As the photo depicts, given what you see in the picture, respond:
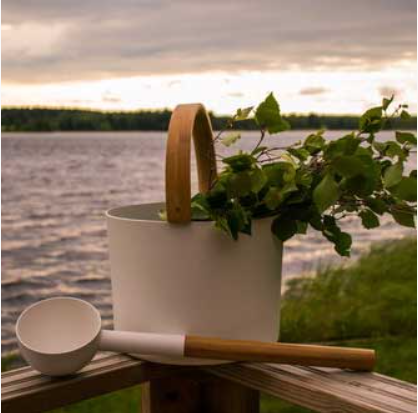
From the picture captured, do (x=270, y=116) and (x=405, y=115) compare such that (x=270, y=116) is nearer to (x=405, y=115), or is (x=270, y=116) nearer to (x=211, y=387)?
(x=405, y=115)

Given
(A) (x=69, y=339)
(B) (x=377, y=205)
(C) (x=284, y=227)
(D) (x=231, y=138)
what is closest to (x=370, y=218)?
(B) (x=377, y=205)

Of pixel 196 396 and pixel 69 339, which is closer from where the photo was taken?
pixel 69 339

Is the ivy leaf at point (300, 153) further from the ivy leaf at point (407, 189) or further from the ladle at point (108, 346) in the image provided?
the ladle at point (108, 346)

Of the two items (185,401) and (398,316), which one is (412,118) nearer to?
(185,401)

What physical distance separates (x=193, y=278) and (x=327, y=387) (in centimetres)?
24

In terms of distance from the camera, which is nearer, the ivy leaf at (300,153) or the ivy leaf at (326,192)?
the ivy leaf at (326,192)

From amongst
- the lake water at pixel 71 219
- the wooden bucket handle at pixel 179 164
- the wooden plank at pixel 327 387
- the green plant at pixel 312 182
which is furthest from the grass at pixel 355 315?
the wooden bucket handle at pixel 179 164

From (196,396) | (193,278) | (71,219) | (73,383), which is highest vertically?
(193,278)

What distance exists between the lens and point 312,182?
93 centimetres

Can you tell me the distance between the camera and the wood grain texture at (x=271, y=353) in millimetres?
927

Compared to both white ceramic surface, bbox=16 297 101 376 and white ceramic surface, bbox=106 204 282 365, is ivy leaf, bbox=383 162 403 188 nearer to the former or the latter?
white ceramic surface, bbox=106 204 282 365

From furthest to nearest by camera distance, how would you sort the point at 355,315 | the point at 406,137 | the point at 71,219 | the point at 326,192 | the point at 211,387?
the point at 71,219
the point at 355,315
the point at 211,387
the point at 406,137
the point at 326,192

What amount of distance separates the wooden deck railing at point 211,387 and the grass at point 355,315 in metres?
1.64

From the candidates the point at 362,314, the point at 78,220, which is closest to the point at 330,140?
the point at 362,314
